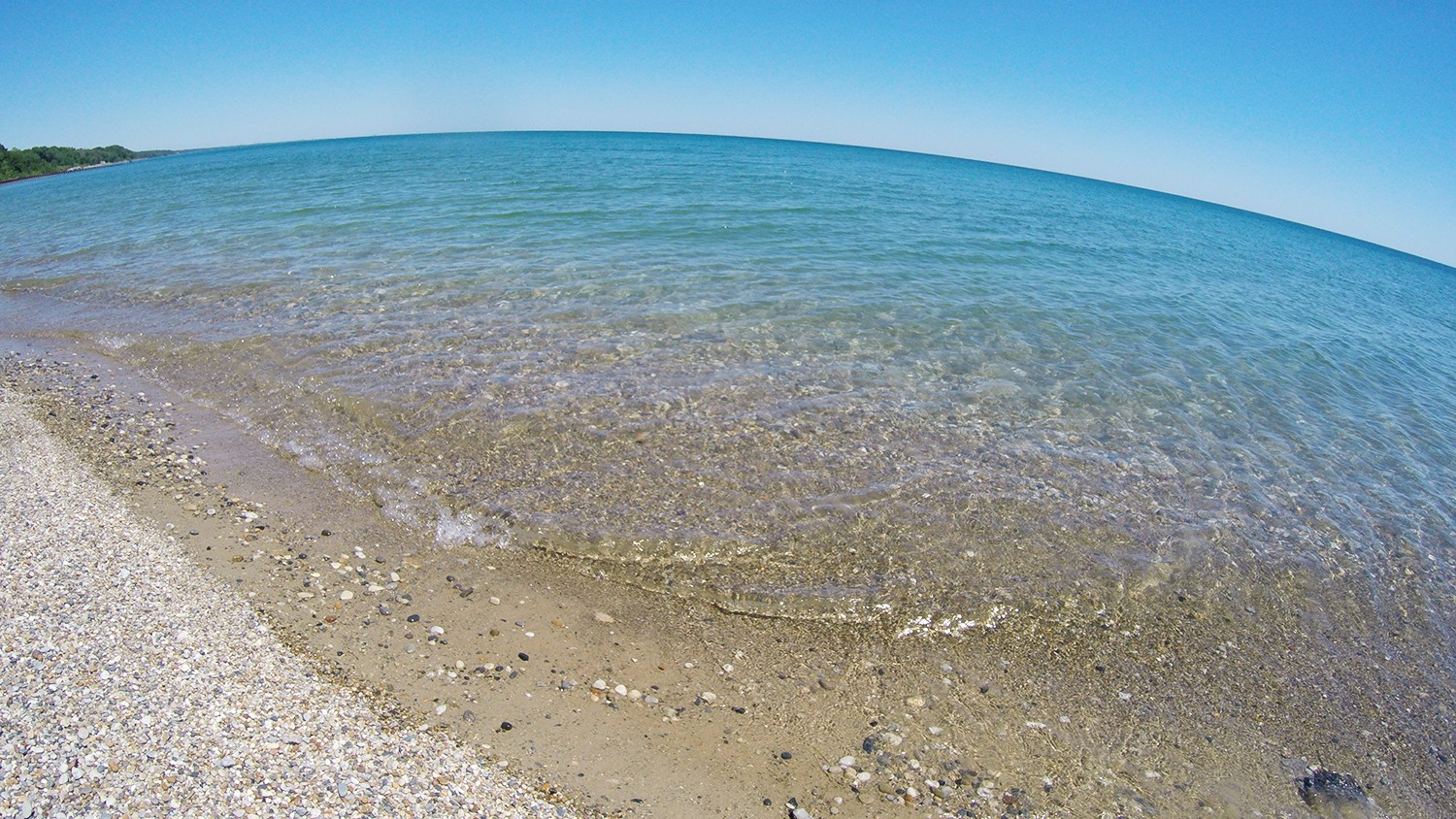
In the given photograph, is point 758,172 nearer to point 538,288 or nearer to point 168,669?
point 538,288

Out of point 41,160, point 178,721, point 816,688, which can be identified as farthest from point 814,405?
point 41,160

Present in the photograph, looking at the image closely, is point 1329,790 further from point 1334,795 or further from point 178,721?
point 178,721

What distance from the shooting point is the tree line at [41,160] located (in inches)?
2298

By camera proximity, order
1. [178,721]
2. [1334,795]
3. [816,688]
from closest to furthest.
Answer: [178,721]
[1334,795]
[816,688]

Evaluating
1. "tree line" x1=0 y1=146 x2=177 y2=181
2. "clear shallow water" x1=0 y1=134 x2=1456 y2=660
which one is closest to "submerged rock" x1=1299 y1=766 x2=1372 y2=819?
"clear shallow water" x1=0 y1=134 x2=1456 y2=660

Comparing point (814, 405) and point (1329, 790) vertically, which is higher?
point (814, 405)

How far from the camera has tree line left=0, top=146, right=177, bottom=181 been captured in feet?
191

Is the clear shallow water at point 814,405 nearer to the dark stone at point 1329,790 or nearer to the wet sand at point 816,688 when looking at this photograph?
the wet sand at point 816,688

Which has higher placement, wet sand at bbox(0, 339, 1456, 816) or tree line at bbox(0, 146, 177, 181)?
tree line at bbox(0, 146, 177, 181)

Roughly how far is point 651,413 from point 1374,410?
14.2 m

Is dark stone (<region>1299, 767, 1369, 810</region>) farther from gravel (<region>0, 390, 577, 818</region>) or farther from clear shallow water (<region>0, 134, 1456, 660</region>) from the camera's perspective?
gravel (<region>0, 390, 577, 818</region>)

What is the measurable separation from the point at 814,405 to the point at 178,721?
25.6ft

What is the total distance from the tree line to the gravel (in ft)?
259

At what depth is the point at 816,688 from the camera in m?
5.15
